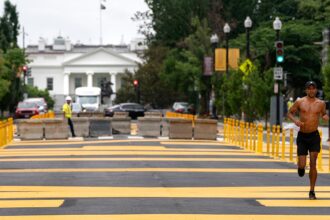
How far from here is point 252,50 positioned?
68.8 meters

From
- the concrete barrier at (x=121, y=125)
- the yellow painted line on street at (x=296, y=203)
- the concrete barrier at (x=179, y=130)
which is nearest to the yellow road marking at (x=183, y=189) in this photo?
the yellow painted line on street at (x=296, y=203)

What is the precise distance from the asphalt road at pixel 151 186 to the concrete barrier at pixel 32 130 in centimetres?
724

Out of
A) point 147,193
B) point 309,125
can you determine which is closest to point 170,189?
point 147,193

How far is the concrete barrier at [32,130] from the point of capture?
36844 millimetres

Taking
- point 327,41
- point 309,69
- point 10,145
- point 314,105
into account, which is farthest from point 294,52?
point 314,105

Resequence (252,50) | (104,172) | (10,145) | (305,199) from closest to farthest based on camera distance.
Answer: (305,199), (104,172), (10,145), (252,50)

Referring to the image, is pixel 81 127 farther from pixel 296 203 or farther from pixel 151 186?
pixel 296 203

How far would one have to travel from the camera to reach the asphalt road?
13633 mm

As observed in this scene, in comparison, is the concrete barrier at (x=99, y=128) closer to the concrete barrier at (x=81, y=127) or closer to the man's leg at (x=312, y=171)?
the concrete barrier at (x=81, y=127)

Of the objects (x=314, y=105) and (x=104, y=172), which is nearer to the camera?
(x=314, y=105)

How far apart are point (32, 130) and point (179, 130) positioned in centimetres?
592

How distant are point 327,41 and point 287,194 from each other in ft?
65.6

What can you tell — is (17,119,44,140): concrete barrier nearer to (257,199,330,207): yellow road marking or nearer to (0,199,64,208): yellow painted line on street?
(0,199,64,208): yellow painted line on street

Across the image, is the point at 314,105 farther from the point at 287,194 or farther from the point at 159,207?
the point at 159,207
